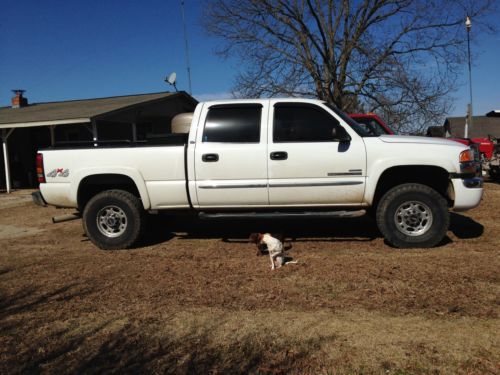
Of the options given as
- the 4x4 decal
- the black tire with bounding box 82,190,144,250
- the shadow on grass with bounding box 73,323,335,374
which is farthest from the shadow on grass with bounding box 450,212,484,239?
the 4x4 decal

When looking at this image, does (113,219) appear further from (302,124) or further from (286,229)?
(302,124)

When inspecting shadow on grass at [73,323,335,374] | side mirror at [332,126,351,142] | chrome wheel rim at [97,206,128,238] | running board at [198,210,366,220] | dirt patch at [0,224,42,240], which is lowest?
dirt patch at [0,224,42,240]

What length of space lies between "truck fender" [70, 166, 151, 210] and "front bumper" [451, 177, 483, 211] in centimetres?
395

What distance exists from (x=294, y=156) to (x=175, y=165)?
1553mm

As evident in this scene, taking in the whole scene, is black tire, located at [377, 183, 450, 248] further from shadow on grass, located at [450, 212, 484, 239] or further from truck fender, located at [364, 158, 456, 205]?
shadow on grass, located at [450, 212, 484, 239]

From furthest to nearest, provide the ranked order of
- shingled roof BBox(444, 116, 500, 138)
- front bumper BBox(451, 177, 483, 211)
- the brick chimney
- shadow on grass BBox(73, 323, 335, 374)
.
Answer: shingled roof BBox(444, 116, 500, 138)
the brick chimney
front bumper BBox(451, 177, 483, 211)
shadow on grass BBox(73, 323, 335, 374)

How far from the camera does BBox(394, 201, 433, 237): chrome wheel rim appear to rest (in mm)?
5238

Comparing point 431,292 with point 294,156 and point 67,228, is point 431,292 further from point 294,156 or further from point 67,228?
point 67,228

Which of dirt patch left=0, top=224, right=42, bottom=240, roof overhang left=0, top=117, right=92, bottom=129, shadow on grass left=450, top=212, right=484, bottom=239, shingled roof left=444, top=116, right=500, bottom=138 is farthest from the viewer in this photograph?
shingled roof left=444, top=116, right=500, bottom=138

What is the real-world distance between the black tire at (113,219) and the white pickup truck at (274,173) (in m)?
0.01

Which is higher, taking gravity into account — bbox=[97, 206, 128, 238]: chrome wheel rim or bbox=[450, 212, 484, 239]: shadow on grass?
bbox=[97, 206, 128, 238]: chrome wheel rim

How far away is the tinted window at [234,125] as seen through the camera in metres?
5.45

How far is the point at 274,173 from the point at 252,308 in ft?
7.03

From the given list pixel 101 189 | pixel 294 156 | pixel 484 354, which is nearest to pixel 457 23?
pixel 294 156
